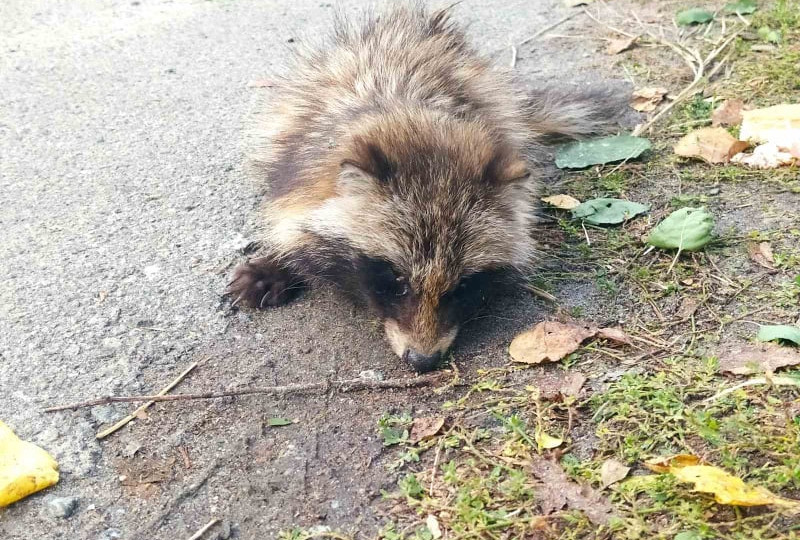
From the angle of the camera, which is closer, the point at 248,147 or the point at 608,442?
the point at 608,442

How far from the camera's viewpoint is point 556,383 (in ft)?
11.5

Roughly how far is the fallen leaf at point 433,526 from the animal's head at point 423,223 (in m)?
0.92

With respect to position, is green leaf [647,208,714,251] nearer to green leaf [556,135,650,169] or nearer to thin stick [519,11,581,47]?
green leaf [556,135,650,169]

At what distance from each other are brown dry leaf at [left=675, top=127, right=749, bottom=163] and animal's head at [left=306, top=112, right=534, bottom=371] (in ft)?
5.98

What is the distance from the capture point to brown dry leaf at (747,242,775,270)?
13.5 feet

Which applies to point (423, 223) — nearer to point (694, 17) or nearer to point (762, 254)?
point (762, 254)

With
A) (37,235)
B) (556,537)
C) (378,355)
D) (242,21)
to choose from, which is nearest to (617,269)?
(378,355)

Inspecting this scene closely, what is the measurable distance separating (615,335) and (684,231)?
934 millimetres

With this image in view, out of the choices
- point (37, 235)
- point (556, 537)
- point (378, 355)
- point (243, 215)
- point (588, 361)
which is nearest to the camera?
point (556, 537)

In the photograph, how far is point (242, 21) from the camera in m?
8.04

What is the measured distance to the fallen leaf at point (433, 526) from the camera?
2791mm

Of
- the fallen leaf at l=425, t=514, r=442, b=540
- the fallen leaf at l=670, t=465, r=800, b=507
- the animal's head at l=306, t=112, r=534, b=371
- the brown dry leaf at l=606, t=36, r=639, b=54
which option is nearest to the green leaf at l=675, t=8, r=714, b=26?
the brown dry leaf at l=606, t=36, r=639, b=54

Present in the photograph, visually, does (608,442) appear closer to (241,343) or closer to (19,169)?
(241,343)

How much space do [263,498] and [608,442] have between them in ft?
4.42
